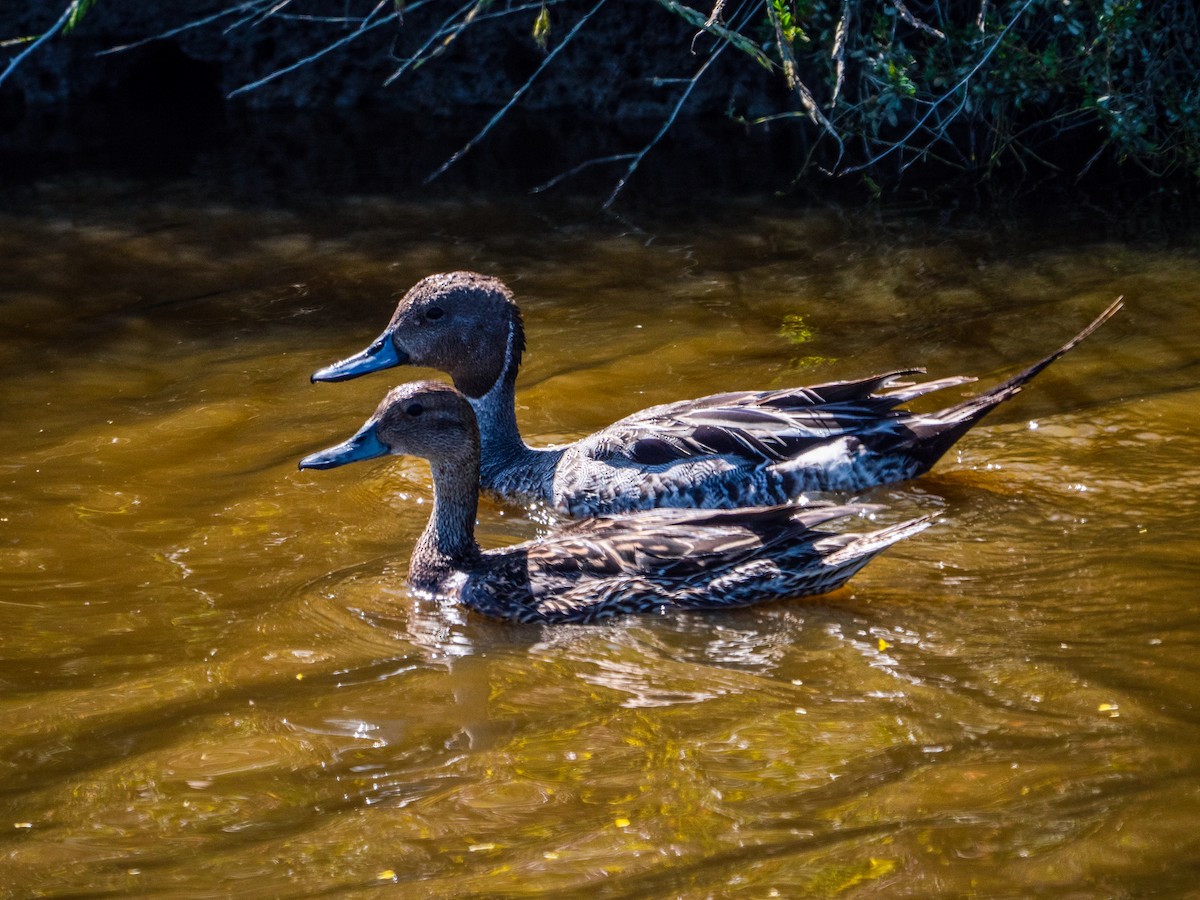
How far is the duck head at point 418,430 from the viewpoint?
6.34 m

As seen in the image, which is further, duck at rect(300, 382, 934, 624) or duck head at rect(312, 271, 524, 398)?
duck head at rect(312, 271, 524, 398)

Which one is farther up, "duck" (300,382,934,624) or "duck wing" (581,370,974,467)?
"duck wing" (581,370,974,467)

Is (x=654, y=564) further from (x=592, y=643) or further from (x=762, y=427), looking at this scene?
(x=762, y=427)

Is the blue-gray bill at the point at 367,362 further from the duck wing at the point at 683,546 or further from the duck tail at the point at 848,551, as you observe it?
the duck tail at the point at 848,551

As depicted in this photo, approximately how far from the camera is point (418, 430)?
6.36 meters

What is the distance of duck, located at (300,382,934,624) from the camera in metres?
5.72

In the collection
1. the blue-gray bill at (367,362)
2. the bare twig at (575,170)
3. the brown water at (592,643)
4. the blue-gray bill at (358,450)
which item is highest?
the bare twig at (575,170)

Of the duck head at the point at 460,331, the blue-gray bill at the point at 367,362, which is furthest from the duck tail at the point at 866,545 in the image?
the blue-gray bill at the point at 367,362

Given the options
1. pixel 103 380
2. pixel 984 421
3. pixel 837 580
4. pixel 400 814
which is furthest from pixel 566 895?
pixel 103 380

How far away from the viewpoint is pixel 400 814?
166 inches

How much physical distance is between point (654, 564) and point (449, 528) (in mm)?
915

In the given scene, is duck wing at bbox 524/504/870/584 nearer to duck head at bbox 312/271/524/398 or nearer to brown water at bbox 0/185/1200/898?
brown water at bbox 0/185/1200/898

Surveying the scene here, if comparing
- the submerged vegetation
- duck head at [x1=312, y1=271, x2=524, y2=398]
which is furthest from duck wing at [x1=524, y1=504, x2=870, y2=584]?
the submerged vegetation

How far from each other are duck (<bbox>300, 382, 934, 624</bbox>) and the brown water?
0.12m
